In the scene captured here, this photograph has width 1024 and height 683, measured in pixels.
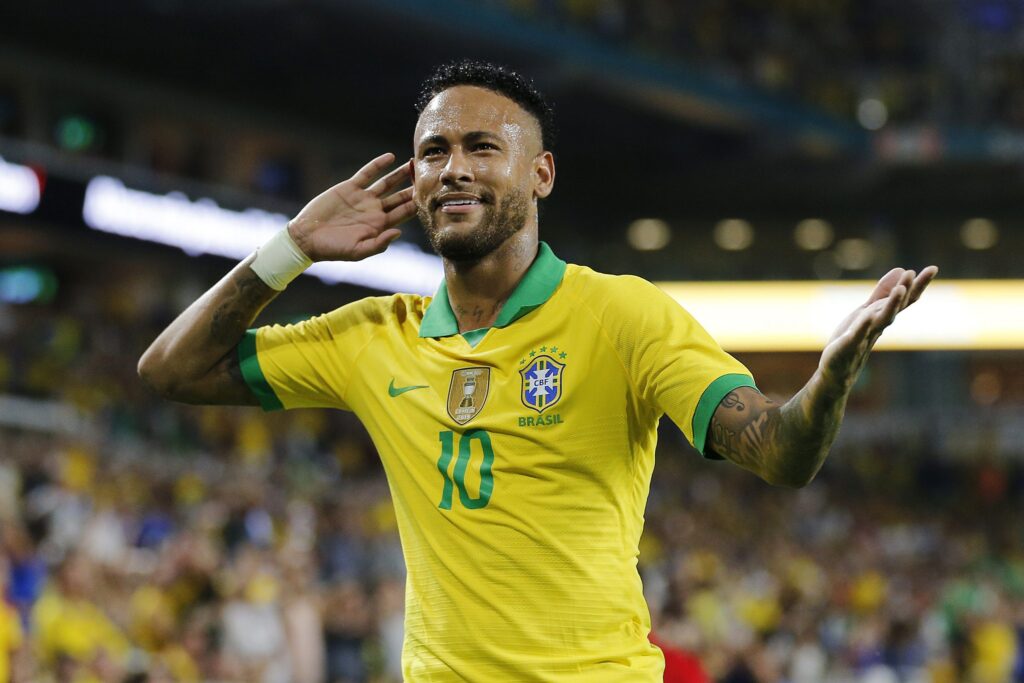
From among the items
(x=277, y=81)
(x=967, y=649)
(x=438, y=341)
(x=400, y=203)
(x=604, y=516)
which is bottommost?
(x=967, y=649)

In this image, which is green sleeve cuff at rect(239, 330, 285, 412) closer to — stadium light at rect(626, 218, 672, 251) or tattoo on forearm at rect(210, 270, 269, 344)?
tattoo on forearm at rect(210, 270, 269, 344)

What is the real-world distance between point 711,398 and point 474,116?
0.94 metres

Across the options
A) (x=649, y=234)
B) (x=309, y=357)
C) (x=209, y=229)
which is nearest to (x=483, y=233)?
(x=309, y=357)

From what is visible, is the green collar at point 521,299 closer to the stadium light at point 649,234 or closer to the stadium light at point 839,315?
the stadium light at point 839,315

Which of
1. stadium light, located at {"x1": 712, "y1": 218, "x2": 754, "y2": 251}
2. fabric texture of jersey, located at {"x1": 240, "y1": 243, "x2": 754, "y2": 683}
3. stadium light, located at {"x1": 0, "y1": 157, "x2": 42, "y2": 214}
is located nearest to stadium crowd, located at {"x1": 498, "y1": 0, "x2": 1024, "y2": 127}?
stadium light, located at {"x1": 712, "y1": 218, "x2": 754, "y2": 251}

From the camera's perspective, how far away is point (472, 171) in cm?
329

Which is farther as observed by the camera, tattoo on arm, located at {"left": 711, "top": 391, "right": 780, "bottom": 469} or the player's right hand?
the player's right hand

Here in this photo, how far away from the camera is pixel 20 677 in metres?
7.96

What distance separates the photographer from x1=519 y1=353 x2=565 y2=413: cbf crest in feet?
10.2

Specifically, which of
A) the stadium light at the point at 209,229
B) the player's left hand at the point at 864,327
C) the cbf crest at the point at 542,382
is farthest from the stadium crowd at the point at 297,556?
the player's left hand at the point at 864,327

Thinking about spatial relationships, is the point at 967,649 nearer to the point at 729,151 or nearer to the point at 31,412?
the point at 31,412

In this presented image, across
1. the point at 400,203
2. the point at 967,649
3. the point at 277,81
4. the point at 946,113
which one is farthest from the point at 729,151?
the point at 400,203

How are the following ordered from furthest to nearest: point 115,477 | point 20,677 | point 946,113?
point 946,113 → point 115,477 → point 20,677

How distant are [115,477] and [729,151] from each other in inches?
635
